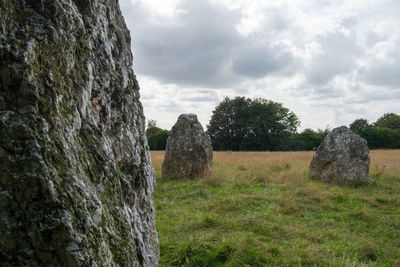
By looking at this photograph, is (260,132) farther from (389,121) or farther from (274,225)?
(274,225)

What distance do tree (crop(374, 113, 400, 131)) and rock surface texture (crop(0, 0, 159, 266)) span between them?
58.6m

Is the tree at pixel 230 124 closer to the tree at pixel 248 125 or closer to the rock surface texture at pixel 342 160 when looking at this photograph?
the tree at pixel 248 125

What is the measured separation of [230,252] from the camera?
161 inches

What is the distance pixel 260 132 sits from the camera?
43094 millimetres

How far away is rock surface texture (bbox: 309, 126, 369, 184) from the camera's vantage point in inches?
398

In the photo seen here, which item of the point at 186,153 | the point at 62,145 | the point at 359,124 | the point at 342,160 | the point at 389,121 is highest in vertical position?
the point at 389,121

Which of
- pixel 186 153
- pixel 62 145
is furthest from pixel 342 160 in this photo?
pixel 62 145

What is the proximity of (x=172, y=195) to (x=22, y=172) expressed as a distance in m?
6.90

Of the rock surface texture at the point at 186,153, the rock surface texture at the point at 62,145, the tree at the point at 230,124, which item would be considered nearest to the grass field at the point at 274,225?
the rock surface texture at the point at 186,153

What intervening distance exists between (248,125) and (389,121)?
26.7 metres

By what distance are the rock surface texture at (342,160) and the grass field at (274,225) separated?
0.56 meters

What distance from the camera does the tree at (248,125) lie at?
43031 millimetres

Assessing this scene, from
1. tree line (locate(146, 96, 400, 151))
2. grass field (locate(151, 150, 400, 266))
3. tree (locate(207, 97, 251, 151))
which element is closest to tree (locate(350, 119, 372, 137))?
tree line (locate(146, 96, 400, 151))

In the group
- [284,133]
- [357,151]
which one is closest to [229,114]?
[284,133]
